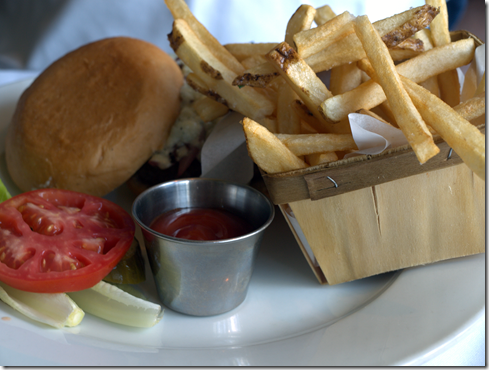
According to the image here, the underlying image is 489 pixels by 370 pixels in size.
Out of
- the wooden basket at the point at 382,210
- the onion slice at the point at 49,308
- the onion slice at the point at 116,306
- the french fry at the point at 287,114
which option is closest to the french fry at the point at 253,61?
the french fry at the point at 287,114

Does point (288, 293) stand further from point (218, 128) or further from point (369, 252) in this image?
point (218, 128)

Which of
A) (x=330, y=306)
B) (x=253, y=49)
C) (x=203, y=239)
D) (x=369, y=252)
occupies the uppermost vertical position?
(x=253, y=49)

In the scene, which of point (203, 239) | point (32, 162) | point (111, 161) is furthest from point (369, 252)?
point (32, 162)

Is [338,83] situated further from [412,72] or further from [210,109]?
[210,109]

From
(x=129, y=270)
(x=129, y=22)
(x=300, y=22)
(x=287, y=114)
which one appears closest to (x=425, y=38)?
(x=300, y=22)

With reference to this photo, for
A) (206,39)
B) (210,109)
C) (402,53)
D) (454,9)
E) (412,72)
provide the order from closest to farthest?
(412,72), (402,53), (206,39), (210,109), (454,9)

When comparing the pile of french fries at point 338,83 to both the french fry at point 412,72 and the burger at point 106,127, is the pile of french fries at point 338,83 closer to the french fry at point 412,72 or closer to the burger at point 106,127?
the french fry at point 412,72
